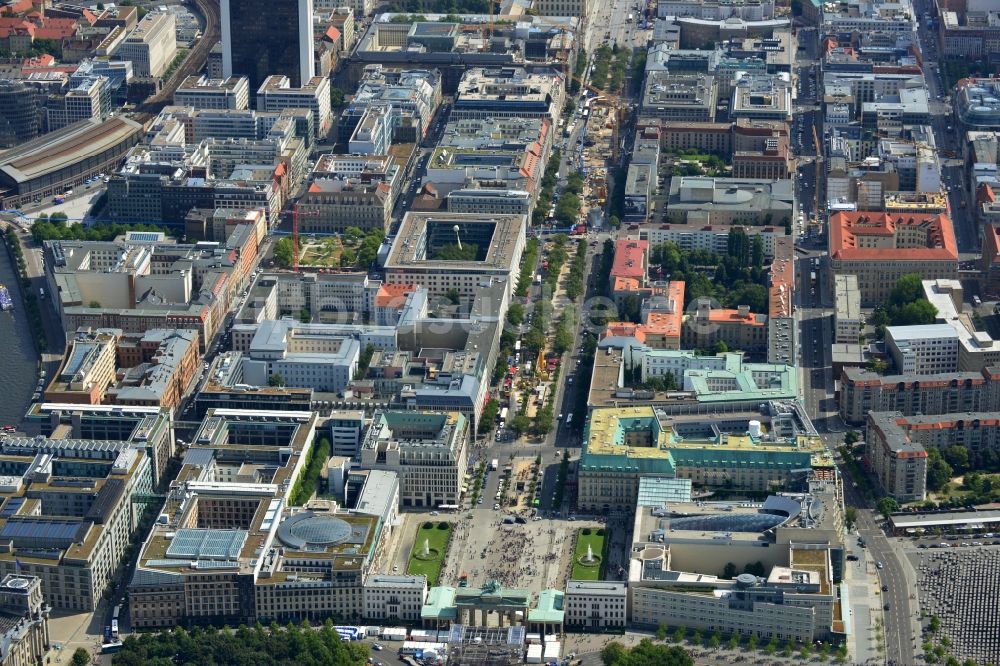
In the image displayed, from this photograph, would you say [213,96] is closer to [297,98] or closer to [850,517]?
[297,98]

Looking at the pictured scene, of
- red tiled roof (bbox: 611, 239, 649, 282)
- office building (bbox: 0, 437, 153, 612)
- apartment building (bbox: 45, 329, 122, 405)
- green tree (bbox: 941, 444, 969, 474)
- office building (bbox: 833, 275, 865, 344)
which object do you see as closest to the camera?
office building (bbox: 0, 437, 153, 612)

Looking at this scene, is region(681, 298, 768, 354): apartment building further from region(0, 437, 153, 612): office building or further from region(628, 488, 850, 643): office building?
region(0, 437, 153, 612): office building

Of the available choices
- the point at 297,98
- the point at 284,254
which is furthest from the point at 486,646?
the point at 297,98

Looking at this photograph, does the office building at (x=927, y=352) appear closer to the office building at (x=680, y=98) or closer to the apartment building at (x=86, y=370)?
the office building at (x=680, y=98)

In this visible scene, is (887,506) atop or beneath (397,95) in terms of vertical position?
beneath

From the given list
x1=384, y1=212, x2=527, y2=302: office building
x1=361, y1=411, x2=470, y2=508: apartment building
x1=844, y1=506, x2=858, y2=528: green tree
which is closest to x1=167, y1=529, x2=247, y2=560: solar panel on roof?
x1=361, y1=411, x2=470, y2=508: apartment building

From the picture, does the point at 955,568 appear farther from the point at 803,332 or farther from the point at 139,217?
the point at 139,217

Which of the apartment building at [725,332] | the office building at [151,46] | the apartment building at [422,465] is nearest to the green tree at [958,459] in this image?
the apartment building at [725,332]
